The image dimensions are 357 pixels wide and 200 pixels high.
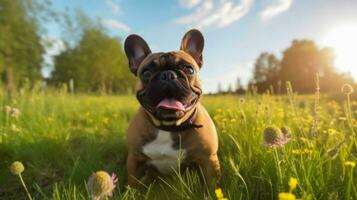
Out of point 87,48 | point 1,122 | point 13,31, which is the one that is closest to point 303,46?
point 87,48

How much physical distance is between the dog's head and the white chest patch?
16 cm

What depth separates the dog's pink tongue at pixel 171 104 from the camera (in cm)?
270

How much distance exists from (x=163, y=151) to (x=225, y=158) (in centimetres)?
52

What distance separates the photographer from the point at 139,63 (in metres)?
3.31

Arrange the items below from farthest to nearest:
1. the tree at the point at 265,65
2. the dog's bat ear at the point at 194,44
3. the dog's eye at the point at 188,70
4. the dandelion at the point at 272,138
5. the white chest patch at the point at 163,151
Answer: the tree at the point at 265,65 < the dog's bat ear at the point at 194,44 < the white chest patch at the point at 163,151 < the dog's eye at the point at 188,70 < the dandelion at the point at 272,138

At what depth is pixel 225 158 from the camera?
3.12 m

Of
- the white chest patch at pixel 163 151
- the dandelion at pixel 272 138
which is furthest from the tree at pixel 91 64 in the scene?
the dandelion at pixel 272 138

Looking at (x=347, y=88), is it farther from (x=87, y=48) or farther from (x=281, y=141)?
(x=87, y=48)

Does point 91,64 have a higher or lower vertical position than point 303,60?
higher

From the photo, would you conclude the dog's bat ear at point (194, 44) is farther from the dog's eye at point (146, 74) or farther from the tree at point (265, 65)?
the tree at point (265, 65)

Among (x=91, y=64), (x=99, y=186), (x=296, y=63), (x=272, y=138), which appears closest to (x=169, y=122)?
(x=272, y=138)

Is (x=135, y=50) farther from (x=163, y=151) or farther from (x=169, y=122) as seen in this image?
(x=163, y=151)

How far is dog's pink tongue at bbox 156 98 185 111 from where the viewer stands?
8.87ft

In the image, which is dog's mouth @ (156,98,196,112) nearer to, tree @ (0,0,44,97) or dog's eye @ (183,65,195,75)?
dog's eye @ (183,65,195,75)
